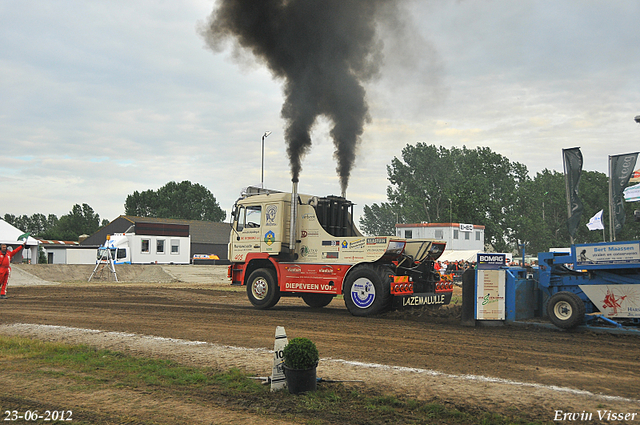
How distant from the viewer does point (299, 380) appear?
586 centimetres

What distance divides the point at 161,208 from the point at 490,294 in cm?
10007

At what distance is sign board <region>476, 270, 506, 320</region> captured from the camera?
10648 mm

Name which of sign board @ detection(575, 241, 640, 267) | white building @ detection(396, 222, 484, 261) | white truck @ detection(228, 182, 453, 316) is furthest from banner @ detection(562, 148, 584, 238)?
white building @ detection(396, 222, 484, 261)

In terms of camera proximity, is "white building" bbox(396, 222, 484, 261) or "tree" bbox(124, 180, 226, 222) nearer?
"white building" bbox(396, 222, 484, 261)

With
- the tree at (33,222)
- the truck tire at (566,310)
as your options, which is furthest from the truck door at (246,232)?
the tree at (33,222)

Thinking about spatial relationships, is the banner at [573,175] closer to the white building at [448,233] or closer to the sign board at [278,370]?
the sign board at [278,370]

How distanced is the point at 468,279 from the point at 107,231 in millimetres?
55498

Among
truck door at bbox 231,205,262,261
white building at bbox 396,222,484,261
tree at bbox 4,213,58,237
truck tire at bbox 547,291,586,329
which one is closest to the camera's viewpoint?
truck tire at bbox 547,291,586,329

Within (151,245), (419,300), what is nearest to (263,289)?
(419,300)

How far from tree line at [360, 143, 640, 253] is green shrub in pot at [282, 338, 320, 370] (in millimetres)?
65940

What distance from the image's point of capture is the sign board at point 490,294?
1065cm

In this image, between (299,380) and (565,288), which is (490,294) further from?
(299,380)

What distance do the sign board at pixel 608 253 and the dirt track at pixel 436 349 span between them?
1346 millimetres

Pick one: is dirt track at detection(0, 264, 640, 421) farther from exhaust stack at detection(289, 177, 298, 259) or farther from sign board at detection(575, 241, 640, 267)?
exhaust stack at detection(289, 177, 298, 259)
